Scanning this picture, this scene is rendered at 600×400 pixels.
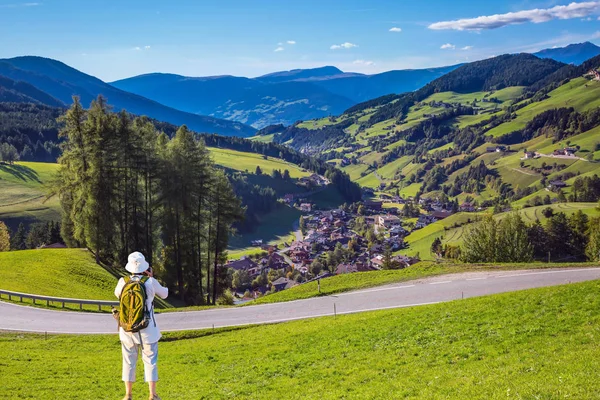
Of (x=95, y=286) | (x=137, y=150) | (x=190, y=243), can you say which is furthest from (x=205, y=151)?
(x=95, y=286)

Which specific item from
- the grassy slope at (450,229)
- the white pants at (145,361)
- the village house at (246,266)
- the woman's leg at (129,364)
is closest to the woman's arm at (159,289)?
the white pants at (145,361)

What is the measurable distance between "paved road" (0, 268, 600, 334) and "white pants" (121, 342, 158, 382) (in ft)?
63.8

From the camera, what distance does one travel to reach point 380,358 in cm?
1759

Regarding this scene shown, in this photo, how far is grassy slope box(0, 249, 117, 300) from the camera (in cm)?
3791

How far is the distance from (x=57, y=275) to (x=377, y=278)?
2992cm

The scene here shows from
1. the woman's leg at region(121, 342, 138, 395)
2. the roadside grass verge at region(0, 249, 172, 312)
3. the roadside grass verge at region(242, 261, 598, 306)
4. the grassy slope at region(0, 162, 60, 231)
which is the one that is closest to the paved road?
the roadside grass verge at region(242, 261, 598, 306)

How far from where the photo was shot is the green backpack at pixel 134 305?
1065 cm

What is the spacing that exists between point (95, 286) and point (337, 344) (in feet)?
98.6

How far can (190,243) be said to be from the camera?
51.6 m

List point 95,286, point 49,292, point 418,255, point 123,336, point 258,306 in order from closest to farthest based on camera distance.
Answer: point 123,336 → point 258,306 → point 49,292 → point 95,286 → point 418,255

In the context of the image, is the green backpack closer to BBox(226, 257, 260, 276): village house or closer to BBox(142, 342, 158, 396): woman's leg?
BBox(142, 342, 158, 396): woman's leg

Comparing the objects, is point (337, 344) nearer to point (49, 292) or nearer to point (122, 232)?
point (49, 292)

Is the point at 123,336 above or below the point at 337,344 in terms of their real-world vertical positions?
above

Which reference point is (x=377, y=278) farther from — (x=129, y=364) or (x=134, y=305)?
(x=134, y=305)
